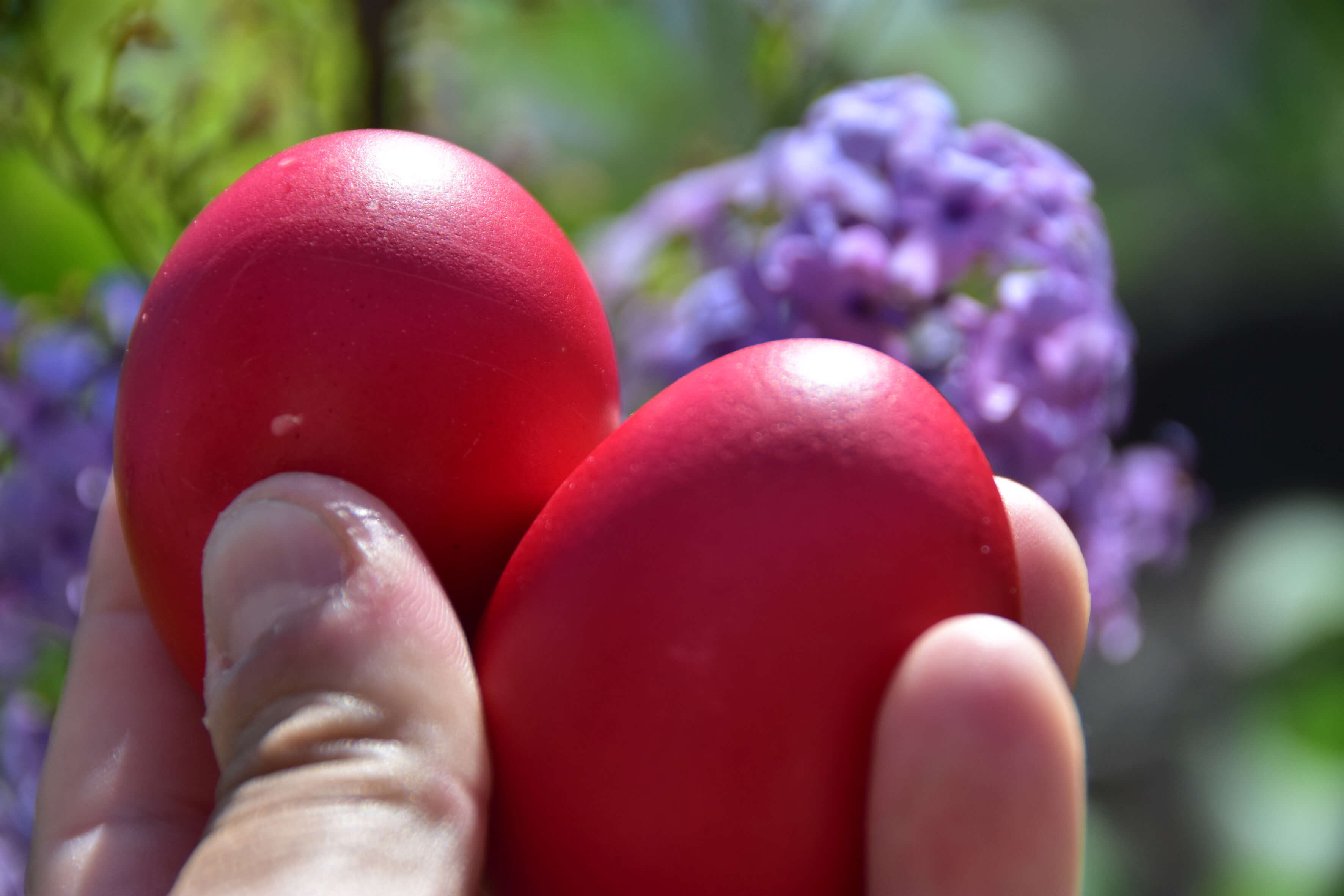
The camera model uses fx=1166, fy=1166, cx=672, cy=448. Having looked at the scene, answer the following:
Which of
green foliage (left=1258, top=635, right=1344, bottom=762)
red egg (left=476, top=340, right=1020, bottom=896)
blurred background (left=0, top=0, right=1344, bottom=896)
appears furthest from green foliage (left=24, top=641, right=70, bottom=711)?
green foliage (left=1258, top=635, right=1344, bottom=762)

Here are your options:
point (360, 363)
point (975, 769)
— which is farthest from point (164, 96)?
point (975, 769)

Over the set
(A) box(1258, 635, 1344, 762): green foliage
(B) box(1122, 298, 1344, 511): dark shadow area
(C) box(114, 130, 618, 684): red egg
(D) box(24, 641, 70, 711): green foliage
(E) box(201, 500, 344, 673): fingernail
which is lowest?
(A) box(1258, 635, 1344, 762): green foliage

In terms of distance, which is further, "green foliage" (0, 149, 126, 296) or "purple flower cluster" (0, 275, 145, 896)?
"green foliage" (0, 149, 126, 296)

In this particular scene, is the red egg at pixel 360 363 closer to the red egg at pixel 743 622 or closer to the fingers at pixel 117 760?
the red egg at pixel 743 622

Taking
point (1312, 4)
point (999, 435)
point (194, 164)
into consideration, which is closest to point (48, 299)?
point (194, 164)

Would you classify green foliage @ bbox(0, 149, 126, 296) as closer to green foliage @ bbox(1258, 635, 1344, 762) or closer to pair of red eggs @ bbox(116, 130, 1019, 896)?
pair of red eggs @ bbox(116, 130, 1019, 896)

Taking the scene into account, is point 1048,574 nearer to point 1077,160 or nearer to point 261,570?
point 261,570

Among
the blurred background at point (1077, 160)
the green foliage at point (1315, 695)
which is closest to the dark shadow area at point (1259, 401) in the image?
the blurred background at point (1077, 160)
